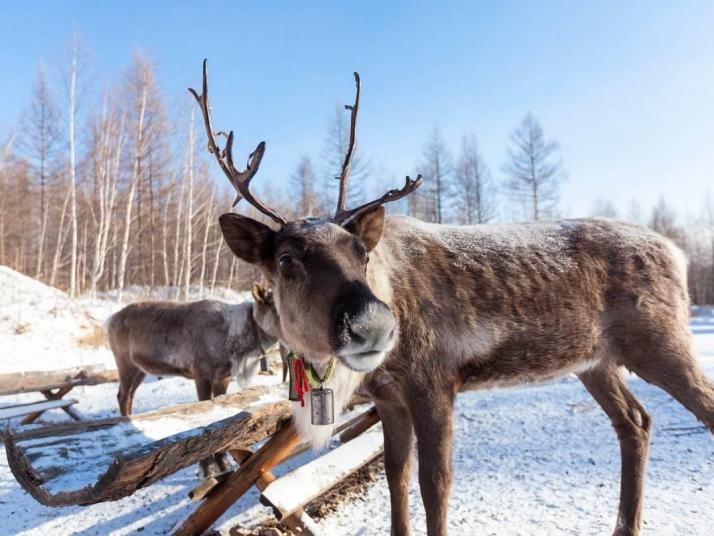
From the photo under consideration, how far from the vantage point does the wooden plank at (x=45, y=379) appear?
6324 millimetres

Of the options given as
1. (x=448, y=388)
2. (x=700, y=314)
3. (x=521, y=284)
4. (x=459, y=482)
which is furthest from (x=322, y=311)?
(x=700, y=314)

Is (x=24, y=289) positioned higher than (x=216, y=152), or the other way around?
(x=216, y=152)

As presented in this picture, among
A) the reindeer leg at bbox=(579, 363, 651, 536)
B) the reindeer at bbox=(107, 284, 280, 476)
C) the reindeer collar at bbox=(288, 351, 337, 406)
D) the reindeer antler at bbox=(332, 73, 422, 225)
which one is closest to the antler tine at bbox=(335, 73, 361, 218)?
the reindeer antler at bbox=(332, 73, 422, 225)

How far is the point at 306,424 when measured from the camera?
105 inches

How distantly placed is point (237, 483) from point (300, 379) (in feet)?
3.96

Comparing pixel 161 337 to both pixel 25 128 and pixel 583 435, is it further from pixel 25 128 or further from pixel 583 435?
pixel 25 128

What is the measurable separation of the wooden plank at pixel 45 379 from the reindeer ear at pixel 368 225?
612cm

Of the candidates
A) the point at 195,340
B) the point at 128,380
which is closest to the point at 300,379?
the point at 195,340

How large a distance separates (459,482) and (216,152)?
3290 mm

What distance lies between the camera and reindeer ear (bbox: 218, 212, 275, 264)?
2351 millimetres

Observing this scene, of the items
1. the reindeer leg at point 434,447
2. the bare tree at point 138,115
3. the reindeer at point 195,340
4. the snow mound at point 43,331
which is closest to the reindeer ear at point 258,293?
the reindeer at point 195,340

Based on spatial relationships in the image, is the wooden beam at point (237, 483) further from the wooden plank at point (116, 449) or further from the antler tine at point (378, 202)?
the antler tine at point (378, 202)

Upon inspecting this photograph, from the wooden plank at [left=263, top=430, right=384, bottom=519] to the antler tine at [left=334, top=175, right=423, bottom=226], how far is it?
5.84 feet

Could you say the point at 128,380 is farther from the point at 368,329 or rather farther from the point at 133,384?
the point at 368,329
